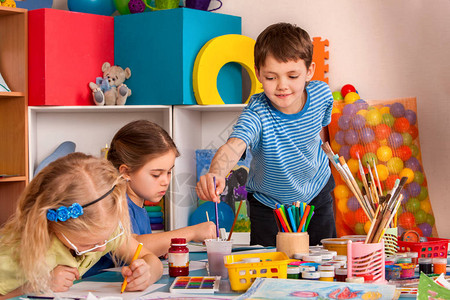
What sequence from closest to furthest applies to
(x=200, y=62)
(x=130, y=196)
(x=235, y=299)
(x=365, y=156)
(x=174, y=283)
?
(x=235, y=299) → (x=174, y=283) → (x=130, y=196) → (x=365, y=156) → (x=200, y=62)

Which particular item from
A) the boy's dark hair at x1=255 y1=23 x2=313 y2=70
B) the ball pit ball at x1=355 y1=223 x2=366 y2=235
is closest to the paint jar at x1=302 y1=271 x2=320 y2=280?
the boy's dark hair at x1=255 y1=23 x2=313 y2=70

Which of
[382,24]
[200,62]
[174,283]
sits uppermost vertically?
[382,24]

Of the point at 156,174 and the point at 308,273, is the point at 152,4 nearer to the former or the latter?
the point at 156,174

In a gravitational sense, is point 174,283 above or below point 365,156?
below

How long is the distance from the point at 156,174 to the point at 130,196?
0.10m

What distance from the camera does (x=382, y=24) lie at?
2.71m

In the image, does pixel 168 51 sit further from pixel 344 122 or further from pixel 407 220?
pixel 407 220

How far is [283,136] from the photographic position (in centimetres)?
168

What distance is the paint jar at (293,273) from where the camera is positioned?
3.47 feet

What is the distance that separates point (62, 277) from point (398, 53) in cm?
207

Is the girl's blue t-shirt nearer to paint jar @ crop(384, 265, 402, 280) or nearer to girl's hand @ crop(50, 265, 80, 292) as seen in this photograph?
girl's hand @ crop(50, 265, 80, 292)

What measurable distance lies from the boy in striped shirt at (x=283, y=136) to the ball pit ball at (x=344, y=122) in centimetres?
73

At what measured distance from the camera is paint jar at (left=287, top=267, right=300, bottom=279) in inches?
41.7

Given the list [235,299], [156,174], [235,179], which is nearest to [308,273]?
[235,299]
